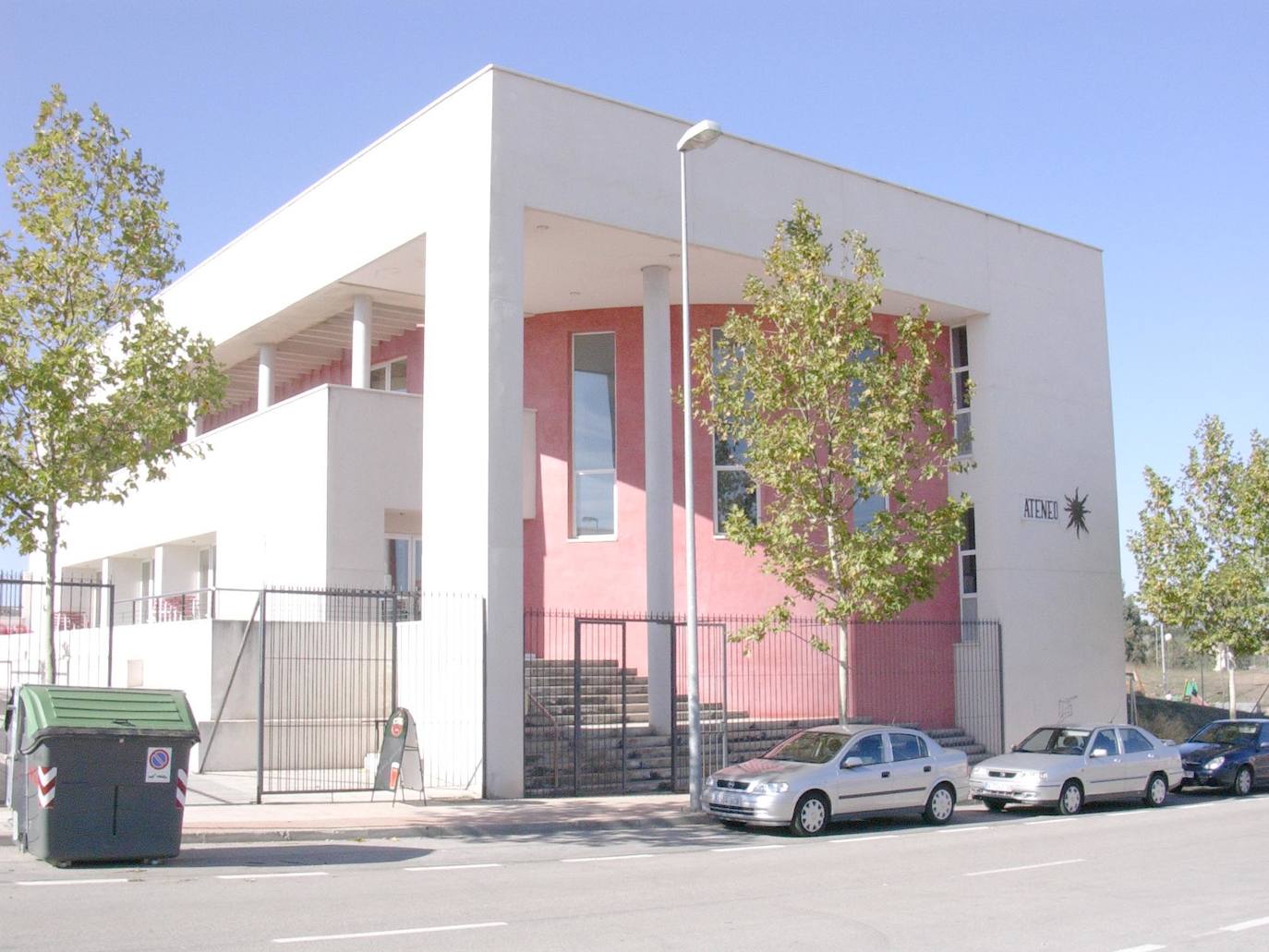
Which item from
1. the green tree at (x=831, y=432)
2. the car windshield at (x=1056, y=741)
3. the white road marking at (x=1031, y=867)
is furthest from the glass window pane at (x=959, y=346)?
the white road marking at (x=1031, y=867)

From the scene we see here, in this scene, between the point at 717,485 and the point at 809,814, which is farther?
the point at 717,485

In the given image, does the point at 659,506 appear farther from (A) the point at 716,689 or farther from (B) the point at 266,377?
(B) the point at 266,377

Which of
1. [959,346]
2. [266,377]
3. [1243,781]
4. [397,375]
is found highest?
[959,346]

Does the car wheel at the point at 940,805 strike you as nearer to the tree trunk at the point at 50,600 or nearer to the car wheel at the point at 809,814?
the car wheel at the point at 809,814

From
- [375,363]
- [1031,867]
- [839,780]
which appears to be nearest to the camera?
[1031,867]

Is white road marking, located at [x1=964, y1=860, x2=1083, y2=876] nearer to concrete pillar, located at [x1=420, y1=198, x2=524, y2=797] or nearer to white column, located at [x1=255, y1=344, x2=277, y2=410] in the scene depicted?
concrete pillar, located at [x1=420, y1=198, x2=524, y2=797]

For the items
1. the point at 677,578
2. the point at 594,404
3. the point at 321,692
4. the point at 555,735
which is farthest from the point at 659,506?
the point at 321,692

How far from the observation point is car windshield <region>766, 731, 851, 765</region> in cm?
1698

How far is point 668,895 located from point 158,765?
5125 millimetres

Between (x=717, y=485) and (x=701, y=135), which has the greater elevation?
(x=701, y=135)

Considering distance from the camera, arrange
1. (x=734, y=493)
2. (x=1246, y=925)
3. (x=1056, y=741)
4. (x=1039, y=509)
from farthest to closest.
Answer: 1. (x=1039, y=509)
2. (x=734, y=493)
3. (x=1056, y=741)
4. (x=1246, y=925)

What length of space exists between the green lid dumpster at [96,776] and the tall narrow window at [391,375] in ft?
53.6

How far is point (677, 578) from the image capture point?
25844 mm

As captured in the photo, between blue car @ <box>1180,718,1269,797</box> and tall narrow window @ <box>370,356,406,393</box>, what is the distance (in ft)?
56.6
